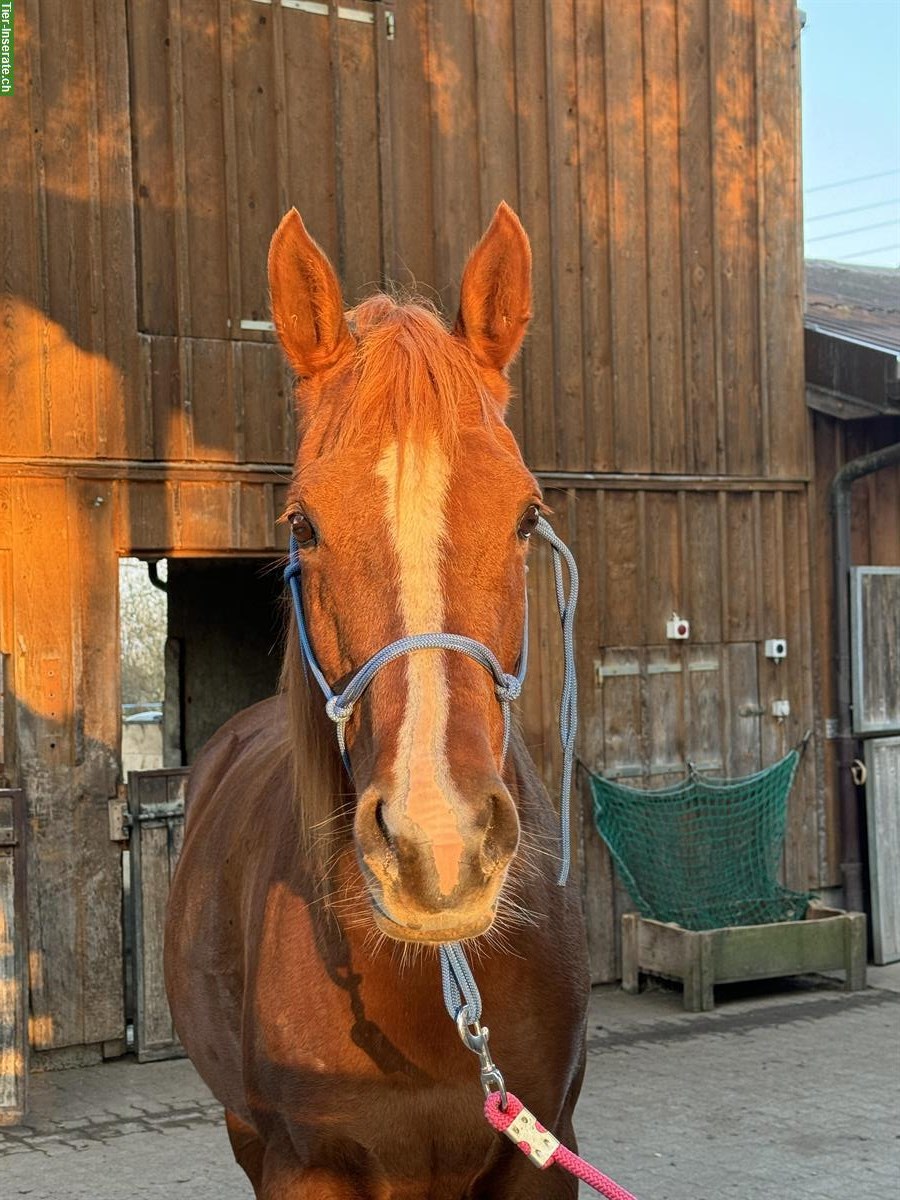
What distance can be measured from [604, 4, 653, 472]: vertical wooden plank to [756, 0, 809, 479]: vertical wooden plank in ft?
3.02

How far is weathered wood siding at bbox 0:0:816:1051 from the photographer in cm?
655

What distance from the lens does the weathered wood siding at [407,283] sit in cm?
655

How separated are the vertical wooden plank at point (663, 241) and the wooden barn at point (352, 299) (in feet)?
0.07

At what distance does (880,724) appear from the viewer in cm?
891

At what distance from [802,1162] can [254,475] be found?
4.02 metres

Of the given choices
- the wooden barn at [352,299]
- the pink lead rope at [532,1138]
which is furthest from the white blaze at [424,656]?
the wooden barn at [352,299]

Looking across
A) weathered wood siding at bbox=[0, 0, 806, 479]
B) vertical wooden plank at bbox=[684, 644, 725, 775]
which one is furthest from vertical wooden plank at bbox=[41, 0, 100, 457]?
vertical wooden plank at bbox=[684, 644, 725, 775]

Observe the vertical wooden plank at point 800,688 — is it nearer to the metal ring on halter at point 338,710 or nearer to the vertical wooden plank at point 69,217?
the vertical wooden plank at point 69,217

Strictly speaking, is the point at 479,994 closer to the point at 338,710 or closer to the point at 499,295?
the point at 338,710

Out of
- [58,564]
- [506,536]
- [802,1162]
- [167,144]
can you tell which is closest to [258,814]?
[506,536]

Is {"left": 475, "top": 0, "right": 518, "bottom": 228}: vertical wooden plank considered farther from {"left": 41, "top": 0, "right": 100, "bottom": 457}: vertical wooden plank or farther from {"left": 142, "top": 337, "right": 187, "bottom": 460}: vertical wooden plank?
{"left": 41, "top": 0, "right": 100, "bottom": 457}: vertical wooden plank

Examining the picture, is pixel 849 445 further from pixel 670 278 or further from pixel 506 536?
pixel 506 536

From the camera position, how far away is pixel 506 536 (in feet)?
7.34

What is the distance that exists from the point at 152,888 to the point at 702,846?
3.24 m
